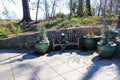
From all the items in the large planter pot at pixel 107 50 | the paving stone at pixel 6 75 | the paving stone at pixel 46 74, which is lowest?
the paving stone at pixel 6 75

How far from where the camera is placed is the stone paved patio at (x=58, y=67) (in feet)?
11.1

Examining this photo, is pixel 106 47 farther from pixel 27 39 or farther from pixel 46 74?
pixel 27 39

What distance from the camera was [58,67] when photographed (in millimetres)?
3969

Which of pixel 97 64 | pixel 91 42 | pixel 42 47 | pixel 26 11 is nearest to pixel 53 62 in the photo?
pixel 42 47

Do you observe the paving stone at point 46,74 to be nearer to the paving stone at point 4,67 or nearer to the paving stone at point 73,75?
the paving stone at point 73,75

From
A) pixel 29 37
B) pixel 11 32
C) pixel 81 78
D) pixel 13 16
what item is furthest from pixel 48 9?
pixel 81 78

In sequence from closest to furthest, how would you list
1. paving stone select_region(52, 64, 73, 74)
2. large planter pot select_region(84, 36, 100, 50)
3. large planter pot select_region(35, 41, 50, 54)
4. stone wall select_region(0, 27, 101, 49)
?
paving stone select_region(52, 64, 73, 74), large planter pot select_region(35, 41, 50, 54), large planter pot select_region(84, 36, 100, 50), stone wall select_region(0, 27, 101, 49)

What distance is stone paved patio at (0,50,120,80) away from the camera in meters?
3.40

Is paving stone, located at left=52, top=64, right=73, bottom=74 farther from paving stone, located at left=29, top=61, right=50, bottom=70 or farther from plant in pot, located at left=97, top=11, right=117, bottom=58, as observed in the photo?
plant in pot, located at left=97, top=11, right=117, bottom=58

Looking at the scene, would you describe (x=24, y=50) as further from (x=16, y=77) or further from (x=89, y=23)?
(x=89, y=23)

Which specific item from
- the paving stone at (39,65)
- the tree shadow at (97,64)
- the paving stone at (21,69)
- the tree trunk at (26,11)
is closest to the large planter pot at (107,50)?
the tree shadow at (97,64)

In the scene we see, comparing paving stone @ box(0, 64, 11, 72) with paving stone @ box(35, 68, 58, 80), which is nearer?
paving stone @ box(35, 68, 58, 80)

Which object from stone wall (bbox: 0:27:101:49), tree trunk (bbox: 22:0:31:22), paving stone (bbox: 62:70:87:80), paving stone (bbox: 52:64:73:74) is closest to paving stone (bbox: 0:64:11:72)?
paving stone (bbox: 52:64:73:74)

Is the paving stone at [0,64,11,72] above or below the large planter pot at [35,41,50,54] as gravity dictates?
below
